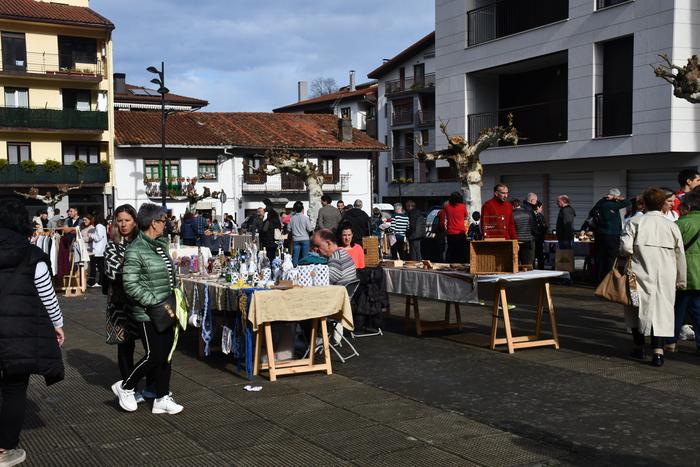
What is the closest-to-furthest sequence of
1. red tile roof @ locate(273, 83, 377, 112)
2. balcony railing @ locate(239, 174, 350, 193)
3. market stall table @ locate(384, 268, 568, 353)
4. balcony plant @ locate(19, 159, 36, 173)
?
market stall table @ locate(384, 268, 568, 353) < balcony plant @ locate(19, 159, 36, 173) < balcony railing @ locate(239, 174, 350, 193) < red tile roof @ locate(273, 83, 377, 112)

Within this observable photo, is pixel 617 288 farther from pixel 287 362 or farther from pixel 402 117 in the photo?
pixel 402 117

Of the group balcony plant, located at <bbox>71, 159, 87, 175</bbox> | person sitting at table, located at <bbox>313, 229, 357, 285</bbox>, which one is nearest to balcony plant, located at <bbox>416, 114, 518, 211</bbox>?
person sitting at table, located at <bbox>313, 229, 357, 285</bbox>

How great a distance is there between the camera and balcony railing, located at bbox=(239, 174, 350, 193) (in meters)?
49.5

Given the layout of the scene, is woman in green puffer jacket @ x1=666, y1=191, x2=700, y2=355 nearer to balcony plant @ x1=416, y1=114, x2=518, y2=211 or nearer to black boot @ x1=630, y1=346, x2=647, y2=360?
black boot @ x1=630, y1=346, x2=647, y2=360

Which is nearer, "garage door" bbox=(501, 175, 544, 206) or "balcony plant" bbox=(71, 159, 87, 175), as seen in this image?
"garage door" bbox=(501, 175, 544, 206)

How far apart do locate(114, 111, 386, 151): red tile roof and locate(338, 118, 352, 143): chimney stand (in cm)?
34

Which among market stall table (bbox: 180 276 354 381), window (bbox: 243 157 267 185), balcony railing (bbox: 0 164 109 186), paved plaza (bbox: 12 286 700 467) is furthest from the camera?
window (bbox: 243 157 267 185)

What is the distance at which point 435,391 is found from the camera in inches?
285

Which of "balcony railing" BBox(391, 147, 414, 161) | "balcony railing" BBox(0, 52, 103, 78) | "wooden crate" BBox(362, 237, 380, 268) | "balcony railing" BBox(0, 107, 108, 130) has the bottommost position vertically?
"wooden crate" BBox(362, 237, 380, 268)

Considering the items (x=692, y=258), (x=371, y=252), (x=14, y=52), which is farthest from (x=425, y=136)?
(x=692, y=258)

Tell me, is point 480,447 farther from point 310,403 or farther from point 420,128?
point 420,128

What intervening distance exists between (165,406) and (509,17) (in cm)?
2132

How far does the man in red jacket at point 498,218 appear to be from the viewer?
11188 millimetres

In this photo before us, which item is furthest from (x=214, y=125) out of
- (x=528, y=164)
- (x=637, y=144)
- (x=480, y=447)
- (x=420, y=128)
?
(x=480, y=447)
